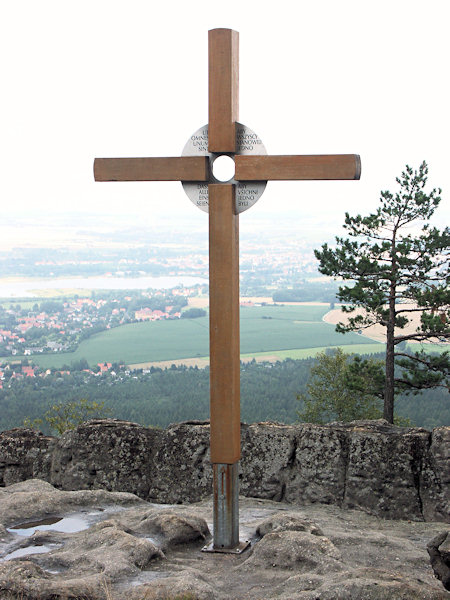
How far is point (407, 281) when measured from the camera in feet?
63.9

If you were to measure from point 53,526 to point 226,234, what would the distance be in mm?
3023

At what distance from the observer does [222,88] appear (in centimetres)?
581

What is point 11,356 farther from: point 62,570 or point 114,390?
point 62,570

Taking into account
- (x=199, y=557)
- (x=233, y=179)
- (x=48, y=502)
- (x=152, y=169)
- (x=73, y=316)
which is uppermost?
(x=73, y=316)

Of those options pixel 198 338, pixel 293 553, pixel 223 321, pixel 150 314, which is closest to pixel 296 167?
pixel 223 321

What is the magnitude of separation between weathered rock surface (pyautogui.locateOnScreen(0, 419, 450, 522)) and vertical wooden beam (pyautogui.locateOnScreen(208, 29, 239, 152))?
352cm

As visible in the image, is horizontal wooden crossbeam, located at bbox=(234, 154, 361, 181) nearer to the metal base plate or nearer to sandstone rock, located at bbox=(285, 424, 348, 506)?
→ the metal base plate

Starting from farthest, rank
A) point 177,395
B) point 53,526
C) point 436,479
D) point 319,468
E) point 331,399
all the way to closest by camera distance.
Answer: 1. point 177,395
2. point 331,399
3. point 319,468
4. point 436,479
5. point 53,526

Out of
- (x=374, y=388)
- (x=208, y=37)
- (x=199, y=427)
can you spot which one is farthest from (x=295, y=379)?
(x=208, y=37)

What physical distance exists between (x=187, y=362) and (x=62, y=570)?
164 feet

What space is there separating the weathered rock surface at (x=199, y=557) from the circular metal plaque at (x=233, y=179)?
8.78ft

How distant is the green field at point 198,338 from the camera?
57.2m

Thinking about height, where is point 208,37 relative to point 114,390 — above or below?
above

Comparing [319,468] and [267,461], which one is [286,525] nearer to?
[319,468]
